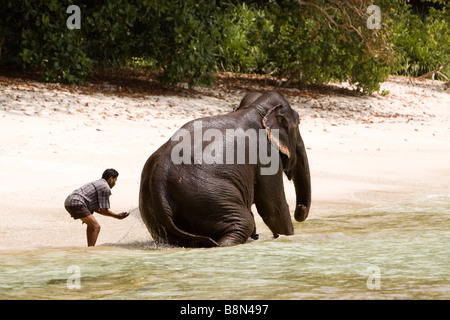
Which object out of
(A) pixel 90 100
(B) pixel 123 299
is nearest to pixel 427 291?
(B) pixel 123 299

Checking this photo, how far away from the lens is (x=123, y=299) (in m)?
4.25

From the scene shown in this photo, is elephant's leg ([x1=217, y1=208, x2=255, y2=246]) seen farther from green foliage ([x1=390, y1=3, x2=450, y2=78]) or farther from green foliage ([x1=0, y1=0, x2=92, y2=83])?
green foliage ([x1=390, y1=3, x2=450, y2=78])

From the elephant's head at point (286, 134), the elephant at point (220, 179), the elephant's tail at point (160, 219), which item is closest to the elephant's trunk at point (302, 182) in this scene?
the elephant's head at point (286, 134)

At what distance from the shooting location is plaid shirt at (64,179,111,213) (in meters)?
6.42

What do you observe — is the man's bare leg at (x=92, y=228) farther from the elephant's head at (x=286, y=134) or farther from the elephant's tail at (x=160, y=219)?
the elephant's head at (x=286, y=134)

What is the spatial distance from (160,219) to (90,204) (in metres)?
0.91

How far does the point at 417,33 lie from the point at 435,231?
18.4m

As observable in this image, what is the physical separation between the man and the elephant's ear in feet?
4.22

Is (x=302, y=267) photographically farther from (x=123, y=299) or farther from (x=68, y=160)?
(x=68, y=160)

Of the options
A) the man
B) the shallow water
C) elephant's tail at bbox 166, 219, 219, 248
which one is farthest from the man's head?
elephant's tail at bbox 166, 219, 219, 248
